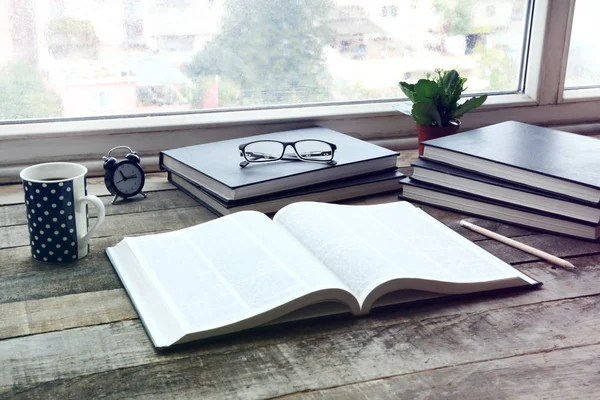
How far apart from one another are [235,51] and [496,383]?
0.94m

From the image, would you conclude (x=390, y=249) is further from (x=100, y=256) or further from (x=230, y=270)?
(x=100, y=256)

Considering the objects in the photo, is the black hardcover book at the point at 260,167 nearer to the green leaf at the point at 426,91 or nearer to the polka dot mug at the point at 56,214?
the green leaf at the point at 426,91

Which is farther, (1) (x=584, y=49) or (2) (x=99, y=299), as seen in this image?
(1) (x=584, y=49)

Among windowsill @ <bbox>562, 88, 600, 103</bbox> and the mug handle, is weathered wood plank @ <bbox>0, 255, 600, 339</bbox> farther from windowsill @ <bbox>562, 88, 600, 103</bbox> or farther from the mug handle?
windowsill @ <bbox>562, 88, 600, 103</bbox>

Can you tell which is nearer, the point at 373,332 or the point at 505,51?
the point at 373,332

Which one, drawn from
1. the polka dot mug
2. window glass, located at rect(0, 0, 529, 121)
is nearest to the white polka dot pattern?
the polka dot mug

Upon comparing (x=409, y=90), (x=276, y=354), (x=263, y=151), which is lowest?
(x=276, y=354)

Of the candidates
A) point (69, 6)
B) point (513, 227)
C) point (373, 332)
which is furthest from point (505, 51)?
point (373, 332)

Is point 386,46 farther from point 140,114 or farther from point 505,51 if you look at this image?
point 140,114

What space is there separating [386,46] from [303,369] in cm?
98

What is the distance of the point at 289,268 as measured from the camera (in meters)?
0.85

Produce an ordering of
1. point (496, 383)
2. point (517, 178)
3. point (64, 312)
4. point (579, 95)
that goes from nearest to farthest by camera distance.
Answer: point (496, 383)
point (64, 312)
point (517, 178)
point (579, 95)

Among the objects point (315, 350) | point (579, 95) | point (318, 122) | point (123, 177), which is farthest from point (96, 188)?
point (579, 95)

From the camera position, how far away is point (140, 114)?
142cm
